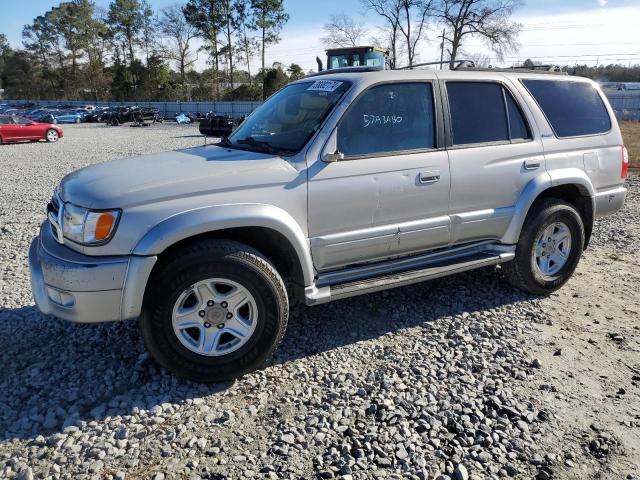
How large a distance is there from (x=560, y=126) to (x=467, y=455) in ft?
10.7

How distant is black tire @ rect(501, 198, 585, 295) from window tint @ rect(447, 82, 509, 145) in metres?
0.79

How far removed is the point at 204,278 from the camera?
10.3ft

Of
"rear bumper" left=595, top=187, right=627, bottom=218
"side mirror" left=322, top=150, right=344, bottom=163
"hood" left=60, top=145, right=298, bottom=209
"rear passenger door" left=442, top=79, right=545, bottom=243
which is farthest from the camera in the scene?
"rear bumper" left=595, top=187, right=627, bottom=218

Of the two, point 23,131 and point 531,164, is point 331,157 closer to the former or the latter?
point 531,164

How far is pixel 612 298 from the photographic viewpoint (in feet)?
15.7

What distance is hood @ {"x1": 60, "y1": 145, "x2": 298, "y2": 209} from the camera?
3.03 metres

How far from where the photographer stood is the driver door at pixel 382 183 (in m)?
3.53

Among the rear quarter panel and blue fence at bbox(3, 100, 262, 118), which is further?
blue fence at bbox(3, 100, 262, 118)

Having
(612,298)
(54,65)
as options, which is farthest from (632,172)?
(54,65)

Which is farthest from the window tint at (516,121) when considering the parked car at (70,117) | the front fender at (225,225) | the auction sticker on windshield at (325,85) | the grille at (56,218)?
the parked car at (70,117)

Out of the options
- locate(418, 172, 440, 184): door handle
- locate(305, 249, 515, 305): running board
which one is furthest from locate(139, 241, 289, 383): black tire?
locate(418, 172, 440, 184): door handle

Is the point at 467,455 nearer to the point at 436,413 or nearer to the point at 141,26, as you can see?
the point at 436,413

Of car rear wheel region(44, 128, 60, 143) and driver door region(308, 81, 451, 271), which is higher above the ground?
driver door region(308, 81, 451, 271)

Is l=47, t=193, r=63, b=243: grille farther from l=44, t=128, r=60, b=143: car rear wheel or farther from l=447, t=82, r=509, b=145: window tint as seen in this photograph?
l=44, t=128, r=60, b=143: car rear wheel
